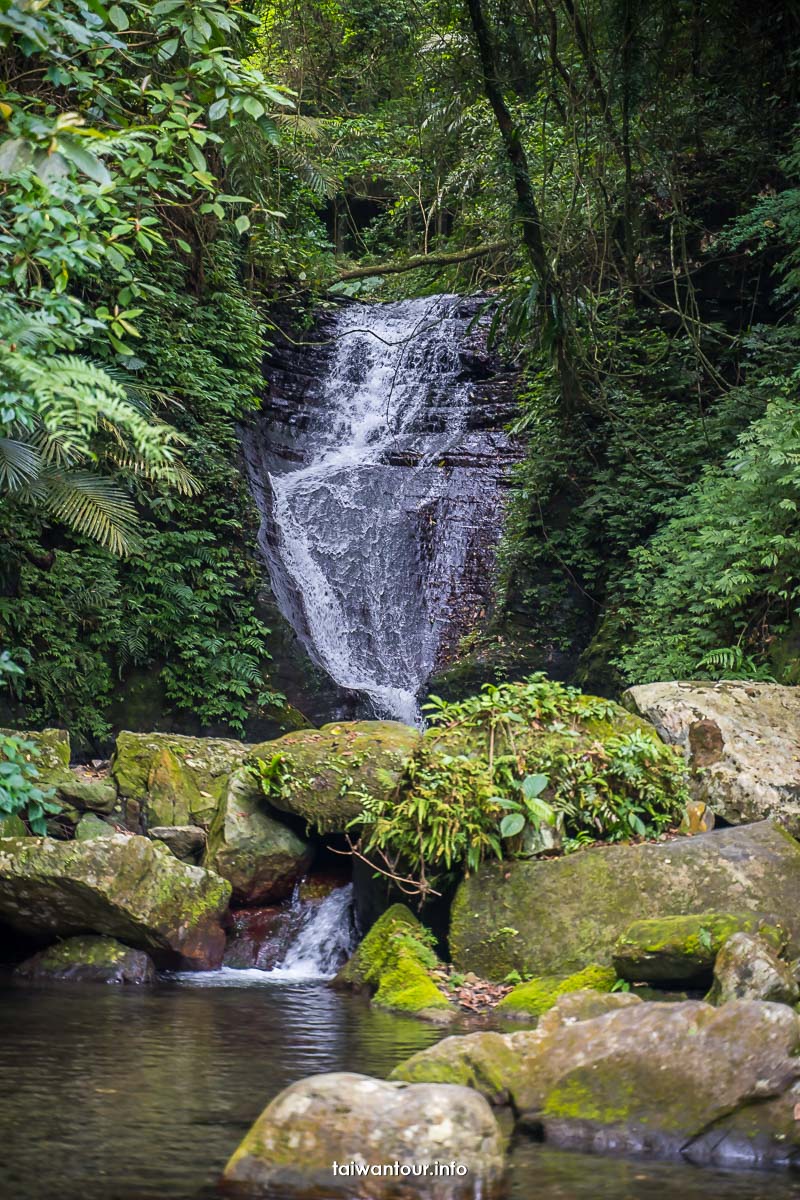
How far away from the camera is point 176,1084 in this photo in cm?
486

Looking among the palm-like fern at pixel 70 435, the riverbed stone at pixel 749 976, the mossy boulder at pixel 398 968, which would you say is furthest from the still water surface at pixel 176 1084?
the palm-like fern at pixel 70 435

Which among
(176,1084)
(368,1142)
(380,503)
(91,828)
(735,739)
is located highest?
(380,503)

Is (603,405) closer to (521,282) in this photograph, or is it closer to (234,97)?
(521,282)

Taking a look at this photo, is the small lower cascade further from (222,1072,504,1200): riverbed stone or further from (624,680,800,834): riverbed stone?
(222,1072,504,1200): riverbed stone

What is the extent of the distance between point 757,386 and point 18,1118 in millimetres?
11142

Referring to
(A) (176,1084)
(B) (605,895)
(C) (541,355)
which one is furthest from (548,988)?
(C) (541,355)

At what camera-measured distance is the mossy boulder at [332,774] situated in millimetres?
8336

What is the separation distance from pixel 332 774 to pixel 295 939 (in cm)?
132

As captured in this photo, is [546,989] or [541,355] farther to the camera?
[541,355]

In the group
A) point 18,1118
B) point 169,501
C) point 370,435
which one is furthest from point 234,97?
point 370,435

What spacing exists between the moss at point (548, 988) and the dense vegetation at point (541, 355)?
4.78m

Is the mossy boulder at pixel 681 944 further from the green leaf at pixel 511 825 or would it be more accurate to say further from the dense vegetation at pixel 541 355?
the dense vegetation at pixel 541 355

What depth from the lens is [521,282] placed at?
13.6 m

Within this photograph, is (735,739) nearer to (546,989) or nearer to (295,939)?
(546,989)
